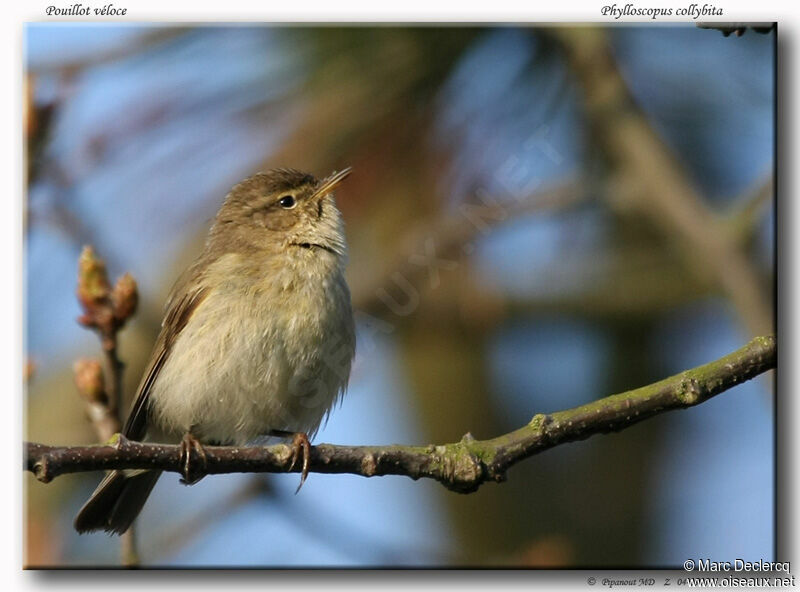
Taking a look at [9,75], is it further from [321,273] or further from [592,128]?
[592,128]

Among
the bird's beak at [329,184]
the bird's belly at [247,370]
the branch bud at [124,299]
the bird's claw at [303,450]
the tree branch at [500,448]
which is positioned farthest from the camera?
the bird's beak at [329,184]

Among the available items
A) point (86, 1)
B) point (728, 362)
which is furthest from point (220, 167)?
point (728, 362)

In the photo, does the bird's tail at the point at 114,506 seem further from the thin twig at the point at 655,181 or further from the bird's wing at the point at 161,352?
the thin twig at the point at 655,181

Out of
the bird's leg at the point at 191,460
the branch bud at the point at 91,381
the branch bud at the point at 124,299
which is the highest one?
the branch bud at the point at 124,299

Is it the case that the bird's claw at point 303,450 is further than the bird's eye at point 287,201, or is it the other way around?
the bird's eye at point 287,201

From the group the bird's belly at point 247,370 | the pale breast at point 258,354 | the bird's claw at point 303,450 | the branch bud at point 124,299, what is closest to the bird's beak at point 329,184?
the pale breast at point 258,354

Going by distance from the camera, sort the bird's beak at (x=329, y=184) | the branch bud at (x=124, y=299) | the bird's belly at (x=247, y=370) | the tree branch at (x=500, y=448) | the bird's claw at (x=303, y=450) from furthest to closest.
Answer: the bird's beak at (x=329, y=184), the bird's belly at (x=247, y=370), the branch bud at (x=124, y=299), the bird's claw at (x=303, y=450), the tree branch at (x=500, y=448)

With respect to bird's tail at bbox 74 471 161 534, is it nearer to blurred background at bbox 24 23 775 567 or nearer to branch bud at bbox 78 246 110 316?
blurred background at bbox 24 23 775 567
